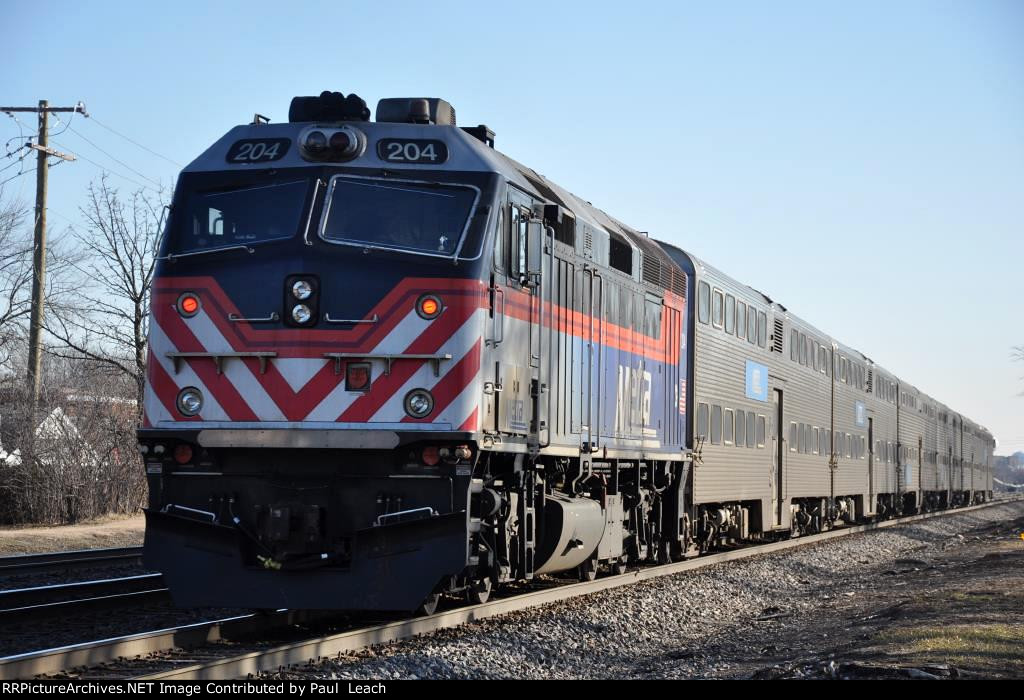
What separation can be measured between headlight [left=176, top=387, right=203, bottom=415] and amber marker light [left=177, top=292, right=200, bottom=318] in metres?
0.62

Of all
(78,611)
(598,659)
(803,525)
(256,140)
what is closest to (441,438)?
(598,659)

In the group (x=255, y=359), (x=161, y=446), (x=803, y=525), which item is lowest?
(x=803, y=525)

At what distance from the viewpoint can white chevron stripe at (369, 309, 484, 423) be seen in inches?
365

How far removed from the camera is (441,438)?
9.20 metres

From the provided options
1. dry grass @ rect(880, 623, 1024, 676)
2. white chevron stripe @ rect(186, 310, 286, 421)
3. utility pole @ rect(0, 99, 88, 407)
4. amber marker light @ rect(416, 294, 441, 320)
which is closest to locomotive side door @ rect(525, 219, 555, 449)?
amber marker light @ rect(416, 294, 441, 320)

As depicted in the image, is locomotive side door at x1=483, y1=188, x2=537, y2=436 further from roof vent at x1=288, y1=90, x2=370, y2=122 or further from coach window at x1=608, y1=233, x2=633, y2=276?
coach window at x1=608, y1=233, x2=633, y2=276

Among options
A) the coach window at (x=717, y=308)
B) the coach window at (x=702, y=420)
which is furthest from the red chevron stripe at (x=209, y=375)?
the coach window at (x=717, y=308)

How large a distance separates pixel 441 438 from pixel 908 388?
3756 cm

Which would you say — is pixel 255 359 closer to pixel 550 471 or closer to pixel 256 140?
pixel 256 140

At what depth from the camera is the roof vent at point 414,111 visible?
34.5 feet

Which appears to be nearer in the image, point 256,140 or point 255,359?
point 255,359

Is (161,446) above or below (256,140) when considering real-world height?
below

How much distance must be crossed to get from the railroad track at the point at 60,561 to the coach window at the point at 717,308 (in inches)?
385

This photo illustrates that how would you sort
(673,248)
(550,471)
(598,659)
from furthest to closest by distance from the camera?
(673,248) → (550,471) → (598,659)
